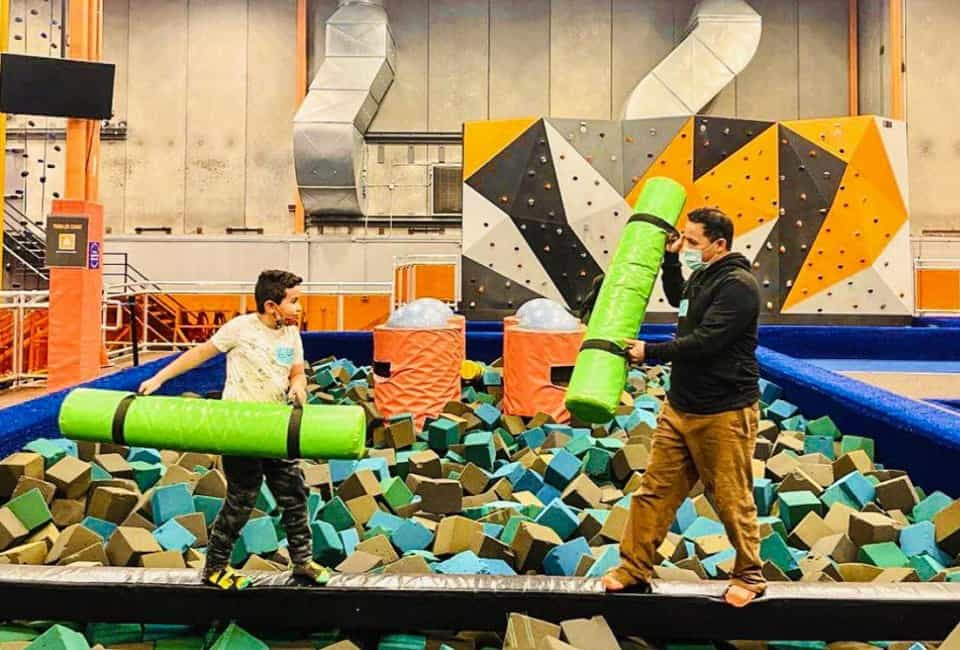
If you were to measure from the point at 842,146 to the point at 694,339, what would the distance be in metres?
7.03

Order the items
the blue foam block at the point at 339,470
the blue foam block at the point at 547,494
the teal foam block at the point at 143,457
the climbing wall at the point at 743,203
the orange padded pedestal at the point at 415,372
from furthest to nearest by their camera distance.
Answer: the climbing wall at the point at 743,203 < the orange padded pedestal at the point at 415,372 < the teal foam block at the point at 143,457 < the blue foam block at the point at 339,470 < the blue foam block at the point at 547,494

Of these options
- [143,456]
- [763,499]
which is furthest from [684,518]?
[143,456]

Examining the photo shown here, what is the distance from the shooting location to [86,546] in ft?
9.32

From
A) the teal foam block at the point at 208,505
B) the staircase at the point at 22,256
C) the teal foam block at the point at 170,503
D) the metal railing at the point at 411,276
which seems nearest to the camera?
the teal foam block at the point at 170,503

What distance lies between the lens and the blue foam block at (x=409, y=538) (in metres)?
2.95

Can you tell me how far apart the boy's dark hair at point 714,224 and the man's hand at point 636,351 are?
383mm

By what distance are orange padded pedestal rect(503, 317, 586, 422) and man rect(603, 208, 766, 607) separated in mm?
2677

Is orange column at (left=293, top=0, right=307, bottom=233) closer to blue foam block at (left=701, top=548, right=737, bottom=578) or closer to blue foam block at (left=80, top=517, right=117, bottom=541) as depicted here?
blue foam block at (left=80, top=517, right=117, bottom=541)

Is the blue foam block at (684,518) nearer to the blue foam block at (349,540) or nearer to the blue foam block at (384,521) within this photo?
the blue foam block at (384,521)

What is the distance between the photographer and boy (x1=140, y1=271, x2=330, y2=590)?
2.34 m

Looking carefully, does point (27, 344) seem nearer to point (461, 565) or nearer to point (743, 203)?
point (461, 565)

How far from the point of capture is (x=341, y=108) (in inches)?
476

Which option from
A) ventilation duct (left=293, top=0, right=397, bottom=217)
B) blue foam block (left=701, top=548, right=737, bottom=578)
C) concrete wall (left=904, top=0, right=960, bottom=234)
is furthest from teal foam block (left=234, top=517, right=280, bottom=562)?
concrete wall (left=904, top=0, right=960, bottom=234)

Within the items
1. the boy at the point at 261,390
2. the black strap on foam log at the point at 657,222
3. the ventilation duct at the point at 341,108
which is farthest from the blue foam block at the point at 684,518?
the ventilation duct at the point at 341,108
